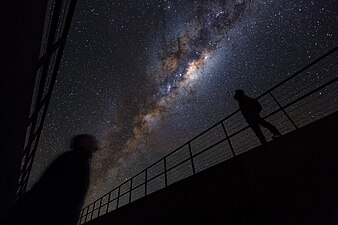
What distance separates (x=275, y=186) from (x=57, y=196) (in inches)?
106

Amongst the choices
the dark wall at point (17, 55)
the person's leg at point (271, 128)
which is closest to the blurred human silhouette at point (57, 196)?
the dark wall at point (17, 55)

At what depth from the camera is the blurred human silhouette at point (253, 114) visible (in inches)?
196

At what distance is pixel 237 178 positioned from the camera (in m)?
3.44

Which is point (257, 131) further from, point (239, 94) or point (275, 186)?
point (275, 186)

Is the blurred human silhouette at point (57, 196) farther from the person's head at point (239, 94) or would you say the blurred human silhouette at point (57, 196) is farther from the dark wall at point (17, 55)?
the person's head at point (239, 94)

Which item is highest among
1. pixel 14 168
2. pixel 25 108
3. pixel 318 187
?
pixel 14 168

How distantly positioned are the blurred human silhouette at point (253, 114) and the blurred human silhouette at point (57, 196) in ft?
13.4

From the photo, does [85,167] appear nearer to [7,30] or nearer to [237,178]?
[7,30]

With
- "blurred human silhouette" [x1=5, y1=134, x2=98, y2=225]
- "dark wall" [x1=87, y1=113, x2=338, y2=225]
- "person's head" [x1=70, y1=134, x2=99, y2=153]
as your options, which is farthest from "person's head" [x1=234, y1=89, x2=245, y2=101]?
"blurred human silhouette" [x1=5, y1=134, x2=98, y2=225]

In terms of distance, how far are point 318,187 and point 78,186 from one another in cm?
277

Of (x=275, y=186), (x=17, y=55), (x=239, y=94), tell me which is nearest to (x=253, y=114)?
(x=239, y=94)

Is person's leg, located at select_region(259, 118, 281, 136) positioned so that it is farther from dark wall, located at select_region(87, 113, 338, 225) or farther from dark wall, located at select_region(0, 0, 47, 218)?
dark wall, located at select_region(0, 0, 47, 218)

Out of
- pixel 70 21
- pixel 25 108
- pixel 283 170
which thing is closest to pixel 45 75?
pixel 70 21

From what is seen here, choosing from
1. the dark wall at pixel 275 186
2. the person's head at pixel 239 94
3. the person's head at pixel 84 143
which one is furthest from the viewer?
the person's head at pixel 239 94
